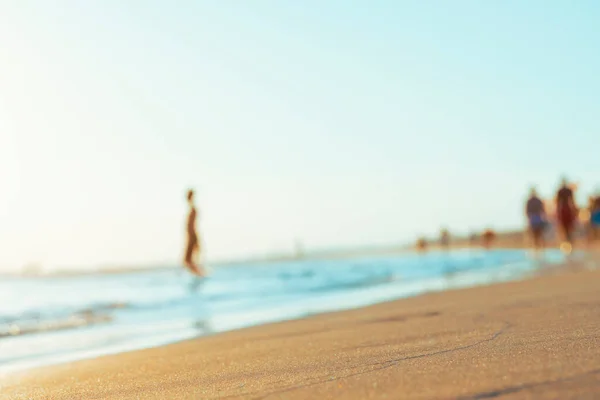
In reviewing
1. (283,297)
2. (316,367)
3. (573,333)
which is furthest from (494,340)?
(283,297)

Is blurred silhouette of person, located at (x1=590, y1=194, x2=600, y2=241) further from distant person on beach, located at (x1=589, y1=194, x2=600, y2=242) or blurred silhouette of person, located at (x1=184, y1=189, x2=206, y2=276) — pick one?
blurred silhouette of person, located at (x1=184, y1=189, x2=206, y2=276)

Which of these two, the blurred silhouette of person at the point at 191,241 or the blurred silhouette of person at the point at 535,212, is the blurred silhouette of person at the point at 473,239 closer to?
the blurred silhouette of person at the point at 535,212

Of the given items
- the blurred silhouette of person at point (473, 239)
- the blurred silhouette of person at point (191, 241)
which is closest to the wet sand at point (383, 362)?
the blurred silhouette of person at point (191, 241)

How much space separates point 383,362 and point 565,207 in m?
16.0

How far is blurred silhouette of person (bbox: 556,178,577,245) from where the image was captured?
16.7 meters

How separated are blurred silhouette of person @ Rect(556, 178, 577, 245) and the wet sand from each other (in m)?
13.1

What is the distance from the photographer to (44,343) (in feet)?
21.1

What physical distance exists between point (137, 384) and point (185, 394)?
0.53 meters

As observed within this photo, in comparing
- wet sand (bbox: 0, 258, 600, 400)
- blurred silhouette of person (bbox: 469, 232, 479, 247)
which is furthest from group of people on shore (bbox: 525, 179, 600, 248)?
blurred silhouette of person (bbox: 469, 232, 479, 247)

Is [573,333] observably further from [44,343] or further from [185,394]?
[44,343]

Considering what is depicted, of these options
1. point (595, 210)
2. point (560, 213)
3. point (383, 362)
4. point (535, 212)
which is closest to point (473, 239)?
point (595, 210)

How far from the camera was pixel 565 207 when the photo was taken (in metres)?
16.8

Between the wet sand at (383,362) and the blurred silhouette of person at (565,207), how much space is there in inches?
517

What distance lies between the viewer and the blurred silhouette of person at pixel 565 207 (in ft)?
54.7
